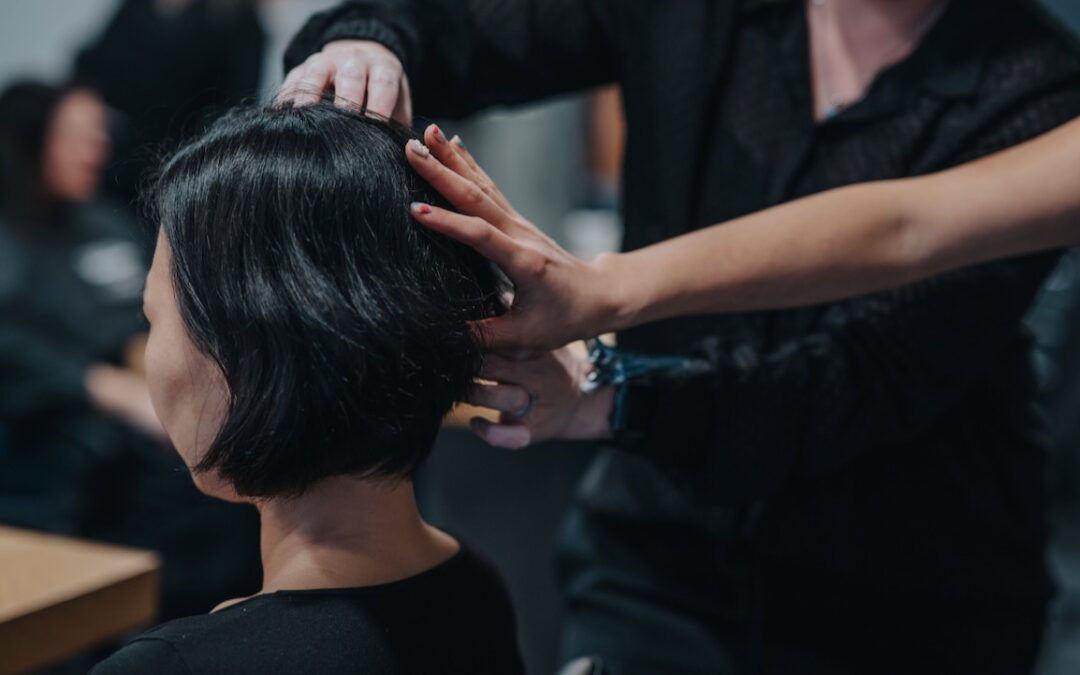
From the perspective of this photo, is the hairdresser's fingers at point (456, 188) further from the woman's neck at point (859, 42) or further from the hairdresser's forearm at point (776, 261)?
the woman's neck at point (859, 42)

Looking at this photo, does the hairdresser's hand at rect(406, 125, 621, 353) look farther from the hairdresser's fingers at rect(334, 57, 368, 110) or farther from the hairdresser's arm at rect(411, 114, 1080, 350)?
the hairdresser's fingers at rect(334, 57, 368, 110)

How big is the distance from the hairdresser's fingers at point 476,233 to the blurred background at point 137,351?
1.30 meters

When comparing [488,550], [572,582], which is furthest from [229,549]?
[572,582]

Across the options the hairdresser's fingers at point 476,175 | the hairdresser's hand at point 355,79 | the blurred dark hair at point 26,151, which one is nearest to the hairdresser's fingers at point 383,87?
the hairdresser's hand at point 355,79

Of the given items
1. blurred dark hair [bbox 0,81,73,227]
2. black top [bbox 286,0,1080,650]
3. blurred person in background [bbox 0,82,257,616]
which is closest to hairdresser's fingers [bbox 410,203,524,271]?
black top [bbox 286,0,1080,650]

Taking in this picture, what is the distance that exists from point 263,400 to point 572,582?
610mm

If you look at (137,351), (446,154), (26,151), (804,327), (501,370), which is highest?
(446,154)

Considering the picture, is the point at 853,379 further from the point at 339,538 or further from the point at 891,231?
the point at 339,538

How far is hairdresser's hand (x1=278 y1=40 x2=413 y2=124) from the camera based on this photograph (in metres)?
0.99

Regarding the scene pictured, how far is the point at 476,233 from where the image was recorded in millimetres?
841

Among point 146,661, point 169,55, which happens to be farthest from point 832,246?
point 169,55

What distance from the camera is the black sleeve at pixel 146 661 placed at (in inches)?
32.2

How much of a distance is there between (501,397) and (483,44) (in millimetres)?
416

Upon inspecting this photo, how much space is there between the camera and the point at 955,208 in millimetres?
1019
